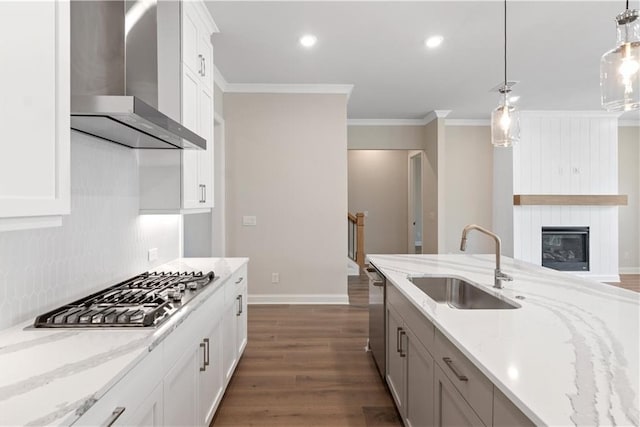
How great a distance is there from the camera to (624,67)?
166 cm

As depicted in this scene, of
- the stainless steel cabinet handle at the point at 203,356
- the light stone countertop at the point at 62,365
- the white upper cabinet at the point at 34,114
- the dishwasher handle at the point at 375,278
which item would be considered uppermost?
the white upper cabinet at the point at 34,114

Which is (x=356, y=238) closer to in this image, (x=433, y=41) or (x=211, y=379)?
(x=433, y=41)

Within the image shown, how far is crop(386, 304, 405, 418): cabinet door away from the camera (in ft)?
7.01

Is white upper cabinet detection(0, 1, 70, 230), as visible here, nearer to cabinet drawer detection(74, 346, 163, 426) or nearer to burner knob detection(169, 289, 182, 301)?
cabinet drawer detection(74, 346, 163, 426)

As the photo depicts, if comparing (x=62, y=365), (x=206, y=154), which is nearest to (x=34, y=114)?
(x=62, y=365)

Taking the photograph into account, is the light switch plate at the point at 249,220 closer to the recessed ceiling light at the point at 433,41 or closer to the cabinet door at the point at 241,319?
the cabinet door at the point at 241,319

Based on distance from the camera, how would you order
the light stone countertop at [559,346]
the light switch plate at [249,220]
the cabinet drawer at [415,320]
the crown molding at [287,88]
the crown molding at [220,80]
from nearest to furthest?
the light stone countertop at [559,346] < the cabinet drawer at [415,320] < the crown molding at [220,80] < the crown molding at [287,88] < the light switch plate at [249,220]

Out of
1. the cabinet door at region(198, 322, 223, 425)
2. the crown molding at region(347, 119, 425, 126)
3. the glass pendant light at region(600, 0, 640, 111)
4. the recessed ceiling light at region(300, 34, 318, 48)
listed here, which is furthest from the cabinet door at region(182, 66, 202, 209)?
the crown molding at region(347, 119, 425, 126)

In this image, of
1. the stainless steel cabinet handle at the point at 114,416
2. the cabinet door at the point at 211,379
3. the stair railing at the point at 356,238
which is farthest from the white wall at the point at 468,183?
the stainless steel cabinet handle at the point at 114,416

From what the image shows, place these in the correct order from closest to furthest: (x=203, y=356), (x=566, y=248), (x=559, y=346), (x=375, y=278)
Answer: (x=559, y=346)
(x=203, y=356)
(x=375, y=278)
(x=566, y=248)

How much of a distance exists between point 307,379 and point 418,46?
318 cm

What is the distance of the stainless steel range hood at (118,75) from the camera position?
4.64 feet

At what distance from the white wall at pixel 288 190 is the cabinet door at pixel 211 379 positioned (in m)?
2.53

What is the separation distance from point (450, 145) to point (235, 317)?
534 cm
